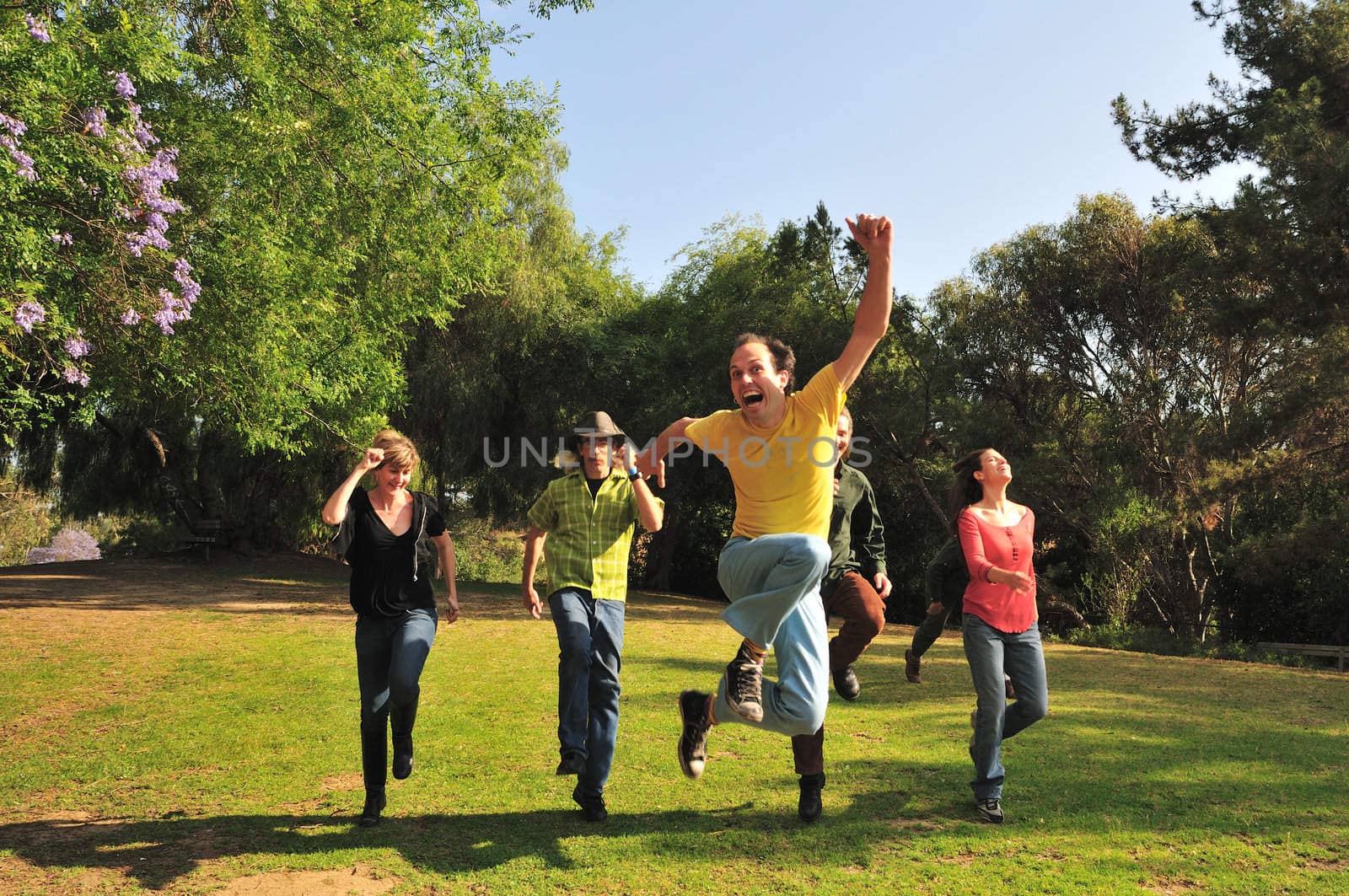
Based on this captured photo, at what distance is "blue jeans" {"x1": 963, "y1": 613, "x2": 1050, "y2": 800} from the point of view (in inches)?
219

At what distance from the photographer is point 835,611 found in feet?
22.8

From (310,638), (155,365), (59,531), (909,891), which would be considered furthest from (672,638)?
(59,531)

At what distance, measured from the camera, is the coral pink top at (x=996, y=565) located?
558 cm

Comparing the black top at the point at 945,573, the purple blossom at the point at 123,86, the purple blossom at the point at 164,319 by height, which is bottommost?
the black top at the point at 945,573

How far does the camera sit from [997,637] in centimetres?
562

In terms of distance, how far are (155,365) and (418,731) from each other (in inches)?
292

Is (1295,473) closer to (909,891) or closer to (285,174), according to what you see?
(909,891)

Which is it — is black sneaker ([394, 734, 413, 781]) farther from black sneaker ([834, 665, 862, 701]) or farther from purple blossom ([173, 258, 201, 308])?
purple blossom ([173, 258, 201, 308])

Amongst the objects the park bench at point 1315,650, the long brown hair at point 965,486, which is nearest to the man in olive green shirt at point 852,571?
the long brown hair at point 965,486

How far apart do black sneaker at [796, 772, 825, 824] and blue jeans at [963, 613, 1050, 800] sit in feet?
3.26

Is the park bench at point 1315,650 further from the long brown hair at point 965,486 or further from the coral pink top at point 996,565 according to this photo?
the coral pink top at point 996,565

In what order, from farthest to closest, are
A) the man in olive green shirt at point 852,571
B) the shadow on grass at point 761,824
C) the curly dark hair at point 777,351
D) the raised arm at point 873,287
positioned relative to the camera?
the man in olive green shirt at point 852,571 < the shadow on grass at point 761,824 < the curly dark hair at point 777,351 < the raised arm at point 873,287

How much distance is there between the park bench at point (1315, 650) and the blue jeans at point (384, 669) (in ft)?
64.9

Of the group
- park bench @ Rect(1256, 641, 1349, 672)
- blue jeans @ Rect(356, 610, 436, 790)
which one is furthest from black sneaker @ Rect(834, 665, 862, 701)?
park bench @ Rect(1256, 641, 1349, 672)
